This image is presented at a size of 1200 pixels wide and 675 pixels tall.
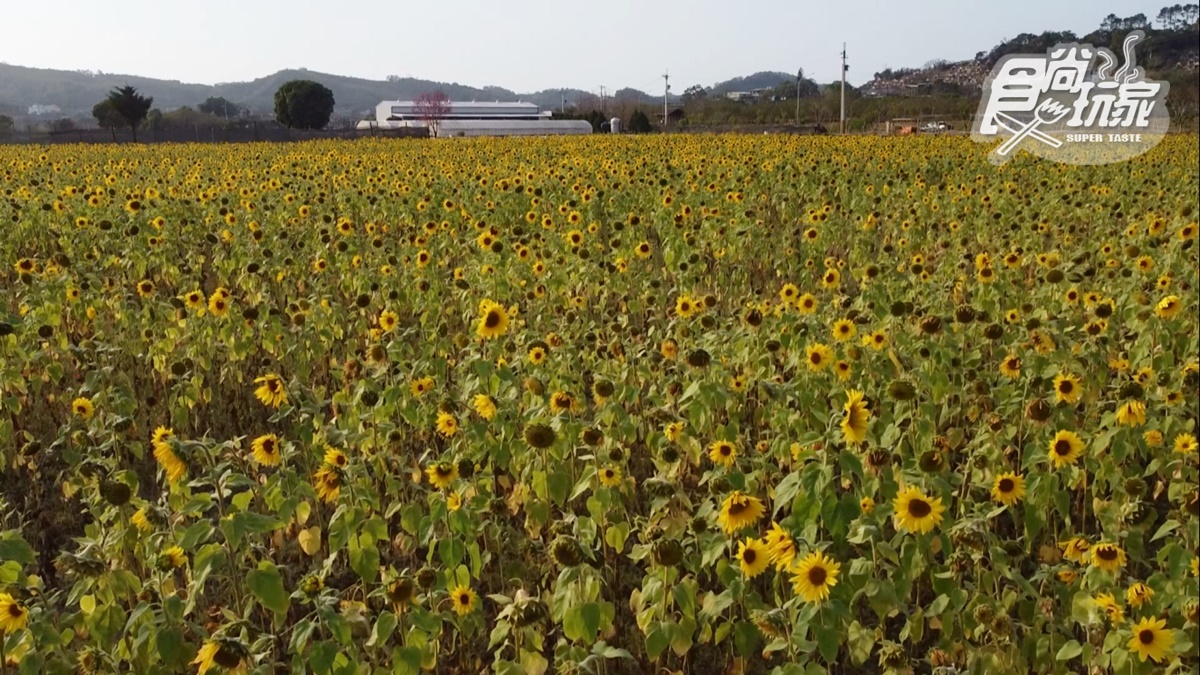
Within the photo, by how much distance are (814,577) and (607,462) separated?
1009 mm

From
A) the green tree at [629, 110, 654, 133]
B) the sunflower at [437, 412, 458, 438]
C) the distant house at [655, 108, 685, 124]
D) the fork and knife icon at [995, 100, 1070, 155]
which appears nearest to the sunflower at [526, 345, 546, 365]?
the sunflower at [437, 412, 458, 438]

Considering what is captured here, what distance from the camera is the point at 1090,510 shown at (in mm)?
3844

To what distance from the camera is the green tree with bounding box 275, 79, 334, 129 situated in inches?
2452

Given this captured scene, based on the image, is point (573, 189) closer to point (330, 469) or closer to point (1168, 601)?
point (330, 469)

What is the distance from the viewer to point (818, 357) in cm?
395

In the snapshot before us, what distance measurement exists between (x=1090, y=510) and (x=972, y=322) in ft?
3.43

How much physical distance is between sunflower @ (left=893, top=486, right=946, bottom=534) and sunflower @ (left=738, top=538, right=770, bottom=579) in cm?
44

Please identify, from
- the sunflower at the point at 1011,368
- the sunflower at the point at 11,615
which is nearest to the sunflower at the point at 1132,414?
the sunflower at the point at 1011,368

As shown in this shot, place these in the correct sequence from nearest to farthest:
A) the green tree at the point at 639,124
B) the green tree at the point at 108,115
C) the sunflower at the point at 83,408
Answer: the sunflower at the point at 83,408, the green tree at the point at 639,124, the green tree at the point at 108,115

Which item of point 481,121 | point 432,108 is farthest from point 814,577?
point 432,108

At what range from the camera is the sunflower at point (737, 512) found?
2.63m

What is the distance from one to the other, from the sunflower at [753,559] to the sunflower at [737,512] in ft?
0.27

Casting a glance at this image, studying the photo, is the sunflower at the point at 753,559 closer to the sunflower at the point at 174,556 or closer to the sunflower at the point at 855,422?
the sunflower at the point at 855,422

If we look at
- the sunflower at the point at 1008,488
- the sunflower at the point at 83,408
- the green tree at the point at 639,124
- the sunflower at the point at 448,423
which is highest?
the green tree at the point at 639,124
